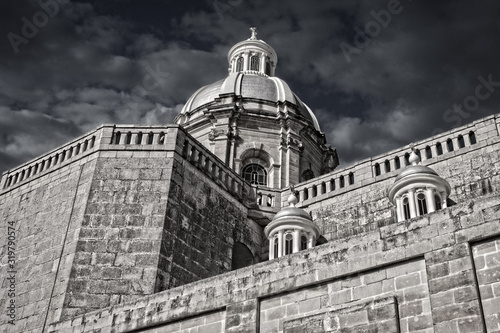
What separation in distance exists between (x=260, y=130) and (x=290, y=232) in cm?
1297

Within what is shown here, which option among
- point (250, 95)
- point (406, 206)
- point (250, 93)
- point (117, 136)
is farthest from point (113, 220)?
point (250, 93)

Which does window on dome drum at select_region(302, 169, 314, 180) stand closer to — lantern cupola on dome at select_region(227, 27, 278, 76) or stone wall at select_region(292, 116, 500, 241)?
stone wall at select_region(292, 116, 500, 241)

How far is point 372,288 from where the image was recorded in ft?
34.1

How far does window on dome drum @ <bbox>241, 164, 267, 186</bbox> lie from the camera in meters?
27.8

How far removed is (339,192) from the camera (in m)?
18.7

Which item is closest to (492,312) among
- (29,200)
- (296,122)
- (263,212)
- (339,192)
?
(339,192)

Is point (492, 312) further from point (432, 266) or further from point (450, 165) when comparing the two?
point (450, 165)

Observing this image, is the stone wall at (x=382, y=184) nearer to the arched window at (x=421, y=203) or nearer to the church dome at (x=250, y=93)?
the arched window at (x=421, y=203)

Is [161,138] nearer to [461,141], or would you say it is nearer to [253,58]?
[461,141]

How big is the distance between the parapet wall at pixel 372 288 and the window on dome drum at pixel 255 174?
1526 cm

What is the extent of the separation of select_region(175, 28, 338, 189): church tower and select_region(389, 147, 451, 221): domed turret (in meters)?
11.9

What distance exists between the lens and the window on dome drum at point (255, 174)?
91.0 ft

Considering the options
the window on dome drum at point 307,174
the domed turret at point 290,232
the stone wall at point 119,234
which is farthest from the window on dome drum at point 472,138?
the window on dome drum at point 307,174

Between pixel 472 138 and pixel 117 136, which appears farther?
pixel 117 136
